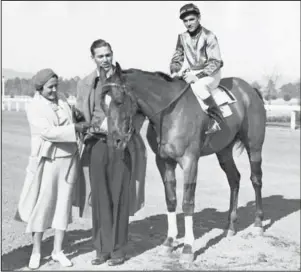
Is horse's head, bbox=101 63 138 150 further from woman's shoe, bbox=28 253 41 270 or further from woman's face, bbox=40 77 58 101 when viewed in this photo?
woman's shoe, bbox=28 253 41 270

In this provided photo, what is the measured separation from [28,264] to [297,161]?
31.9 ft

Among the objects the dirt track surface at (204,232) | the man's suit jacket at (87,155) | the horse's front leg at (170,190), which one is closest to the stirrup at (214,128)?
the horse's front leg at (170,190)

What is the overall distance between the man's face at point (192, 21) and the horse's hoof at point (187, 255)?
2.61 meters

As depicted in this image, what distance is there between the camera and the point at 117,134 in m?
4.96

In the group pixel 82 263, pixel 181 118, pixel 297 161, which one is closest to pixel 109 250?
pixel 82 263

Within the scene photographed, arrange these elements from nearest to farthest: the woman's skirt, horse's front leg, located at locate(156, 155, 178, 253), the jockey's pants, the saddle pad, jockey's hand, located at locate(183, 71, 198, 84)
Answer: the woman's skirt < the jockey's pants < jockey's hand, located at locate(183, 71, 198, 84) < horse's front leg, located at locate(156, 155, 178, 253) < the saddle pad

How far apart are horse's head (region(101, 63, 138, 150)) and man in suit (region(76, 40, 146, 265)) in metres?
0.17

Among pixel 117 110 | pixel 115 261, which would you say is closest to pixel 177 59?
pixel 117 110

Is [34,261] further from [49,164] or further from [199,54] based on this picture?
[199,54]

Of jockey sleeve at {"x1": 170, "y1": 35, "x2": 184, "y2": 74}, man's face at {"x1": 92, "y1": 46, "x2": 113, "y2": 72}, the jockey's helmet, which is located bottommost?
man's face at {"x1": 92, "y1": 46, "x2": 113, "y2": 72}

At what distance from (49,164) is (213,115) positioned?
7.06ft

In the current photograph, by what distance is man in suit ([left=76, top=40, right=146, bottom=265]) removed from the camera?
5.21 meters

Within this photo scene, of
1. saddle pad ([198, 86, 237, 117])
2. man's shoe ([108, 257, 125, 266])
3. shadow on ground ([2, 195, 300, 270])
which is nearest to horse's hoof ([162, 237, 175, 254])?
shadow on ground ([2, 195, 300, 270])

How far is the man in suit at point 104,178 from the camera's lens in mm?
5211
